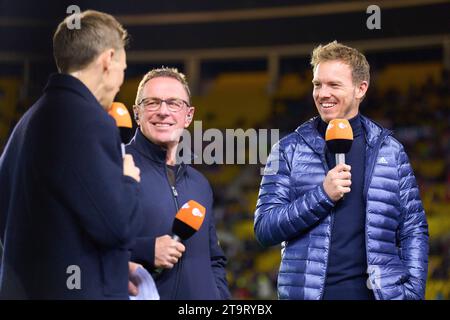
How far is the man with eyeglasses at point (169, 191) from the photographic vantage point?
2.17 meters

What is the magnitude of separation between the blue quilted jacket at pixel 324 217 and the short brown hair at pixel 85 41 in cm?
68

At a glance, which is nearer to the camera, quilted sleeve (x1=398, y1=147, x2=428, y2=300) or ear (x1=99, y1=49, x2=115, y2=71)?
ear (x1=99, y1=49, x2=115, y2=71)

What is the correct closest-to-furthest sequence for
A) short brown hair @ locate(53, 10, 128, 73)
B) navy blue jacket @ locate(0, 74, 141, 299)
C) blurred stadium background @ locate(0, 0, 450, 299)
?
navy blue jacket @ locate(0, 74, 141, 299), short brown hair @ locate(53, 10, 128, 73), blurred stadium background @ locate(0, 0, 450, 299)

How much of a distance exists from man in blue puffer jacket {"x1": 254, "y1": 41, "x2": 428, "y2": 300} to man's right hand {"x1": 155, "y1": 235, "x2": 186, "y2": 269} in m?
0.33

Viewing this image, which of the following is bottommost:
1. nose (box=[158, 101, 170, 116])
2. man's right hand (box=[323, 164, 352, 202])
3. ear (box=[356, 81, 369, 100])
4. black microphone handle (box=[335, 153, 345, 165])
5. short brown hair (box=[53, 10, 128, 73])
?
man's right hand (box=[323, 164, 352, 202])

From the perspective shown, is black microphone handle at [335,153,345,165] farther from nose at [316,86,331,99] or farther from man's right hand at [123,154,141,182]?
man's right hand at [123,154,141,182]

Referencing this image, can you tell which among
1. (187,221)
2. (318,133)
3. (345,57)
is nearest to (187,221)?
(187,221)

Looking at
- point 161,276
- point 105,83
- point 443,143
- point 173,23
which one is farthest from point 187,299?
point 173,23

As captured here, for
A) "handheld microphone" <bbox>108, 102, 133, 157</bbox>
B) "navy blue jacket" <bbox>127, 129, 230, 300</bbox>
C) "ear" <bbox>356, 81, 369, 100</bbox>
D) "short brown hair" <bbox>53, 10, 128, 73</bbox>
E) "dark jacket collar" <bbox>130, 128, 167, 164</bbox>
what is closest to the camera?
"short brown hair" <bbox>53, 10, 128, 73</bbox>

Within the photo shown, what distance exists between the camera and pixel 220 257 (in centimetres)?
236

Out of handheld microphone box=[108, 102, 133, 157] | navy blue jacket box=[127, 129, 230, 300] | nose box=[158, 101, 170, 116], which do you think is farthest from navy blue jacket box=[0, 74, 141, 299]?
nose box=[158, 101, 170, 116]

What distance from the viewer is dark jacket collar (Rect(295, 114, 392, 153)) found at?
2338 millimetres

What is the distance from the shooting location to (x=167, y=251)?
2.06 metres

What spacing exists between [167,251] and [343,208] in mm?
514
